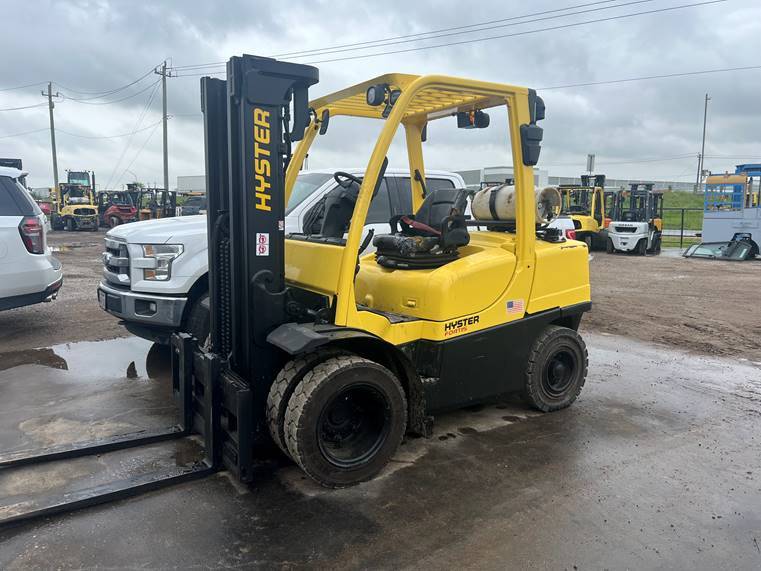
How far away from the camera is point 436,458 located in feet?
13.7

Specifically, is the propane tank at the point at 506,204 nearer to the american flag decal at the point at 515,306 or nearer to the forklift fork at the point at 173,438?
the american flag decal at the point at 515,306

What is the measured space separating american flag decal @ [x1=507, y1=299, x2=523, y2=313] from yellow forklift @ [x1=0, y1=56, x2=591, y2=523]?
29mm

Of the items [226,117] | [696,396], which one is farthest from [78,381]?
[696,396]

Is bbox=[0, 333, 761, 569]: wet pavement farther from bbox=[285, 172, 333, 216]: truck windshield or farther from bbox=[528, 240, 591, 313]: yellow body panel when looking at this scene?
bbox=[285, 172, 333, 216]: truck windshield

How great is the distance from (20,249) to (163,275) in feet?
8.81

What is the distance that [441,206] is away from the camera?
4.57 meters

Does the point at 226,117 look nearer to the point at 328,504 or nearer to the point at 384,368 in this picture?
the point at 384,368

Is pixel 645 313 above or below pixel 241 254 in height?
below

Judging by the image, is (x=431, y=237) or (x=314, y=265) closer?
(x=314, y=265)

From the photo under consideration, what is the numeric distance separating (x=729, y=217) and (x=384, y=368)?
2110 cm

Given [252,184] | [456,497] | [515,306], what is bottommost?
[456,497]

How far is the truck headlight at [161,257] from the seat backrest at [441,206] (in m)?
2.51

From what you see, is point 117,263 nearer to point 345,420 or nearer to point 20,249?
point 20,249

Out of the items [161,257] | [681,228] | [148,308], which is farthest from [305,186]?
[681,228]
